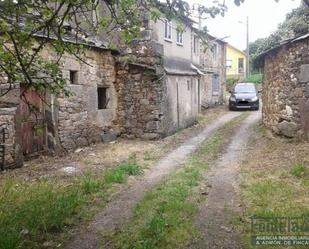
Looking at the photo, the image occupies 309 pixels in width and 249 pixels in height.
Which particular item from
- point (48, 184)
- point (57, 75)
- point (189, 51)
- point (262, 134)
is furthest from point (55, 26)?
point (189, 51)

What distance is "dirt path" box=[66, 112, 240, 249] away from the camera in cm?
525

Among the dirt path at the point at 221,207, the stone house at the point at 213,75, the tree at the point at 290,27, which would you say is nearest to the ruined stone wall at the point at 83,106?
the dirt path at the point at 221,207

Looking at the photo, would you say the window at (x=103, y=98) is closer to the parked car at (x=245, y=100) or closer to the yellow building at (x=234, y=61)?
the parked car at (x=245, y=100)

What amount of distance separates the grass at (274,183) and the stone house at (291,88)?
2.08ft

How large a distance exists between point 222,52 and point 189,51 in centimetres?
1275

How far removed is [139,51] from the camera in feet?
45.8

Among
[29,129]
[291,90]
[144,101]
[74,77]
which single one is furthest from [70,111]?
[291,90]

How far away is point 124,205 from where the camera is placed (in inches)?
263

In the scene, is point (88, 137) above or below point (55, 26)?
below

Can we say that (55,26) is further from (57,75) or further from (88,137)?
(88,137)

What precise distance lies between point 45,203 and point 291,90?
8.41 m

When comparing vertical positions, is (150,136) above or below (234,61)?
below

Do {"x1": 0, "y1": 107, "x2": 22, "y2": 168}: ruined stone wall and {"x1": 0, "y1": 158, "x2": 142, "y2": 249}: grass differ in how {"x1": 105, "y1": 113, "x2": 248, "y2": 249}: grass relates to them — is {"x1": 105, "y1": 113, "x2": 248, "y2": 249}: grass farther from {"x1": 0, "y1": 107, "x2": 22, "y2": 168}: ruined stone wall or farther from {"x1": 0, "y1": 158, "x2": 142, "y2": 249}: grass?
{"x1": 0, "y1": 107, "x2": 22, "y2": 168}: ruined stone wall

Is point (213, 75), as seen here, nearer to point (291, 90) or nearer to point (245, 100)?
point (245, 100)
